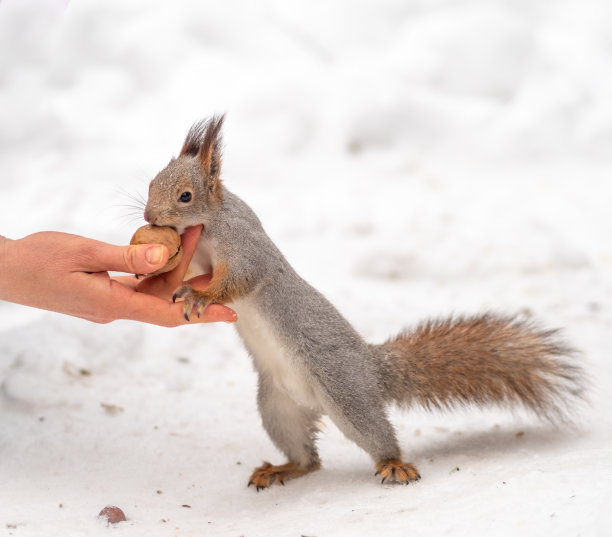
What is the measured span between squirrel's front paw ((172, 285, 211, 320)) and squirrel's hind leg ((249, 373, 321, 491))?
0.30 meters

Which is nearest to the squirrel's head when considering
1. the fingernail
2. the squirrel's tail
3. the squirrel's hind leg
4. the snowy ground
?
the fingernail

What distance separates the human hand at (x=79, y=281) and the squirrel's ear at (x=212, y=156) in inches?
9.0

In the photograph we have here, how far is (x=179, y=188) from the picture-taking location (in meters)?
1.81

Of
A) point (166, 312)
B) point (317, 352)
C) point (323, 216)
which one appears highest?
point (323, 216)

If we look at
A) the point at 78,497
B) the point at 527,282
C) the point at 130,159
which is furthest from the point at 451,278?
the point at 78,497

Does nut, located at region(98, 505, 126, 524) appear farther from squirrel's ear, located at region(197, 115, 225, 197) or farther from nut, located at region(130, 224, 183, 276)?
squirrel's ear, located at region(197, 115, 225, 197)

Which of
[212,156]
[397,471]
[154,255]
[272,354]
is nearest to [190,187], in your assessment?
[212,156]

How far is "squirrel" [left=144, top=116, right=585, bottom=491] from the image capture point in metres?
1.83

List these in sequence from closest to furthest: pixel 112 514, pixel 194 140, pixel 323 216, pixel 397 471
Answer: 1. pixel 112 514
2. pixel 397 471
3. pixel 194 140
4. pixel 323 216

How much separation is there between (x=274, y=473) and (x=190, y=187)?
2.37 feet

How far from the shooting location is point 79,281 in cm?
178

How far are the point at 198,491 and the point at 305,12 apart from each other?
3.12 m

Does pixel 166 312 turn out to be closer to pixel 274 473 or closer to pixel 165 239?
pixel 165 239

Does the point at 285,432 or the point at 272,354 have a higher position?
the point at 272,354
